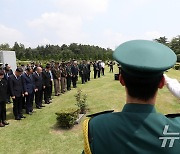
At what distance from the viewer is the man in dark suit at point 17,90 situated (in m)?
9.39

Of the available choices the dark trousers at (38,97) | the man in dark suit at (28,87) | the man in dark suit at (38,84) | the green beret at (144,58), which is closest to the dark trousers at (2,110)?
the man in dark suit at (28,87)

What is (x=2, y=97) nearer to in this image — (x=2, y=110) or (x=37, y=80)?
(x=2, y=110)

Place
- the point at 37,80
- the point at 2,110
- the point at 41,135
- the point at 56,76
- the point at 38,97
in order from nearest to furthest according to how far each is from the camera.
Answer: the point at 41,135
the point at 2,110
the point at 37,80
the point at 38,97
the point at 56,76

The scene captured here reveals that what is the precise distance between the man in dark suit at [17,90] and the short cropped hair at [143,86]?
8.42 meters

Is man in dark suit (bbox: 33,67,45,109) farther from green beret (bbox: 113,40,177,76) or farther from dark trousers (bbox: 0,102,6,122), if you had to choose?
green beret (bbox: 113,40,177,76)

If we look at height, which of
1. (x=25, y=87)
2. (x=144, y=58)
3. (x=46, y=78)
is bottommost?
(x=25, y=87)

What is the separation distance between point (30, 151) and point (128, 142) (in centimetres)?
595

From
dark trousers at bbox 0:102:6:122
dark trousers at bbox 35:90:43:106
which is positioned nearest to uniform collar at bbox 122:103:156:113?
dark trousers at bbox 0:102:6:122

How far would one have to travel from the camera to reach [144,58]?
4.36 feet

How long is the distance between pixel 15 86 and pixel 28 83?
89cm

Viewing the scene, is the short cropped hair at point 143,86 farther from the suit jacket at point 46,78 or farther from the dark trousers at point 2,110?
the suit jacket at point 46,78

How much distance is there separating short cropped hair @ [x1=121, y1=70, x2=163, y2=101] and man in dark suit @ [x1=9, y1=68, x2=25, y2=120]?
8.42 meters

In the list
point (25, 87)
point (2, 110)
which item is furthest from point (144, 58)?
point (25, 87)

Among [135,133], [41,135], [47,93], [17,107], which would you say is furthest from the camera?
[47,93]
